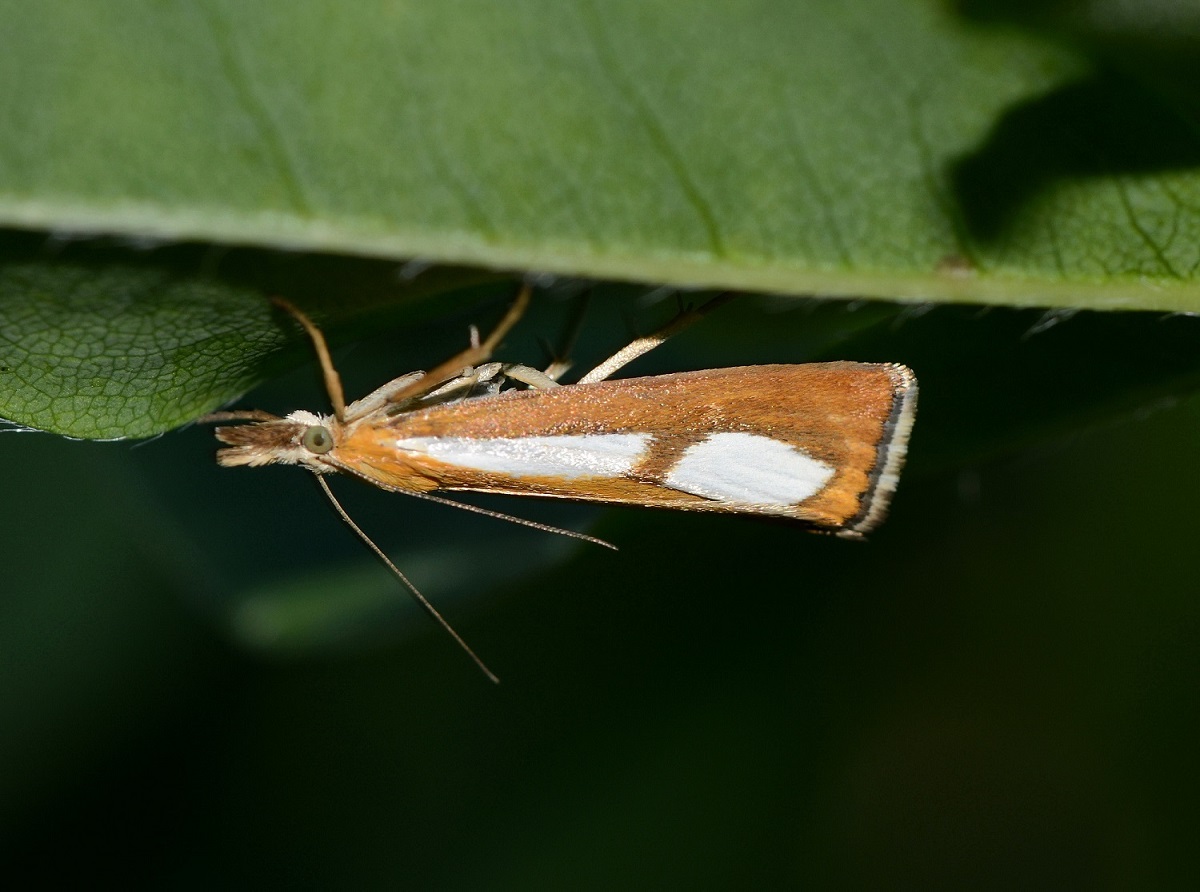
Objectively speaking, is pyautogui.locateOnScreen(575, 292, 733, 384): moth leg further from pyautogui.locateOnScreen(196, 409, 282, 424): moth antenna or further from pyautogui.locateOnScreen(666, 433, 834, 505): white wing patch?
pyautogui.locateOnScreen(196, 409, 282, 424): moth antenna

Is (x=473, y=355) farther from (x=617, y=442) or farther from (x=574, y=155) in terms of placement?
(x=574, y=155)

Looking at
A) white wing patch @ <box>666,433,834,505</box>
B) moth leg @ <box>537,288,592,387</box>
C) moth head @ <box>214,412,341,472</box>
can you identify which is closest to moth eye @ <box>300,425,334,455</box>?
moth head @ <box>214,412,341,472</box>

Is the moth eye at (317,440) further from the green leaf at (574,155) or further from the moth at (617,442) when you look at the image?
the green leaf at (574,155)

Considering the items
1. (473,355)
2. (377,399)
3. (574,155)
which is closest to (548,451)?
(473,355)

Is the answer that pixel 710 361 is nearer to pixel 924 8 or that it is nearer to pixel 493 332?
pixel 493 332

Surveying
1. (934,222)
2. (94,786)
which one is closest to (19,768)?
(94,786)

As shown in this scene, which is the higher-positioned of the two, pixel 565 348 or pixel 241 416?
pixel 241 416
